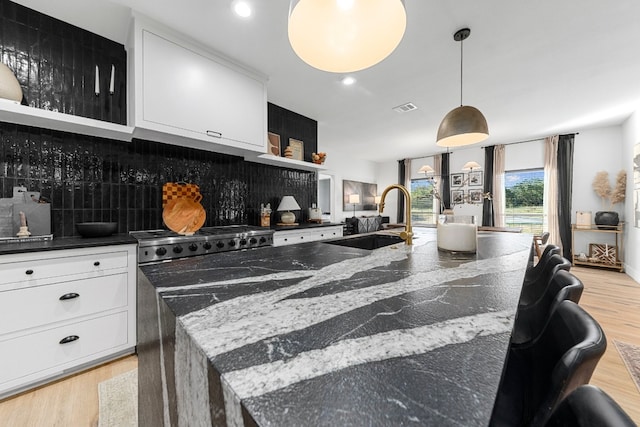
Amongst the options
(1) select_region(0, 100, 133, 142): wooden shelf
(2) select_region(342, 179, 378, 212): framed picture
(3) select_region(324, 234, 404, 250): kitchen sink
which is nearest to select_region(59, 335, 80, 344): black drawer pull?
(1) select_region(0, 100, 133, 142): wooden shelf

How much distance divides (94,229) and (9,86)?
1.04 meters

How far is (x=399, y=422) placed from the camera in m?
0.27

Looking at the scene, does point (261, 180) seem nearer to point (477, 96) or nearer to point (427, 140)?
point (477, 96)

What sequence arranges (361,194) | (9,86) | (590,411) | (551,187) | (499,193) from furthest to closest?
(361,194) → (499,193) → (551,187) → (9,86) → (590,411)

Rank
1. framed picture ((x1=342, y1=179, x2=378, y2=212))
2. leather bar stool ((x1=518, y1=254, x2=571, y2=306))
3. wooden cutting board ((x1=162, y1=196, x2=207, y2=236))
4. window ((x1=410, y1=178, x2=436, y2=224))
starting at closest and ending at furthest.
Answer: leather bar stool ((x1=518, y1=254, x2=571, y2=306)) → wooden cutting board ((x1=162, y1=196, x2=207, y2=236)) → framed picture ((x1=342, y1=179, x2=378, y2=212)) → window ((x1=410, y1=178, x2=436, y2=224))

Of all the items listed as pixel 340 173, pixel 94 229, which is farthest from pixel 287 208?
pixel 340 173

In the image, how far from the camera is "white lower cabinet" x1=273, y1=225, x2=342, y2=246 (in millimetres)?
2859

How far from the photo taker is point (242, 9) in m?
1.85

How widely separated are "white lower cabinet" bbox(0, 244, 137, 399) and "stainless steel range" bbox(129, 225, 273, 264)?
0.11m

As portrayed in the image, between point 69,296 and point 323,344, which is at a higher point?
point 323,344

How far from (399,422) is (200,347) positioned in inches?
12.6

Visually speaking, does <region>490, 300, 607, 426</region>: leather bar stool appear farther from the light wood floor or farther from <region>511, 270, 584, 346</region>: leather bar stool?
the light wood floor

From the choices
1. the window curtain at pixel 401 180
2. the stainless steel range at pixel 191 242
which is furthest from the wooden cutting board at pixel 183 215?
the window curtain at pixel 401 180

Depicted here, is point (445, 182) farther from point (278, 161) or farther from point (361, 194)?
point (278, 161)
